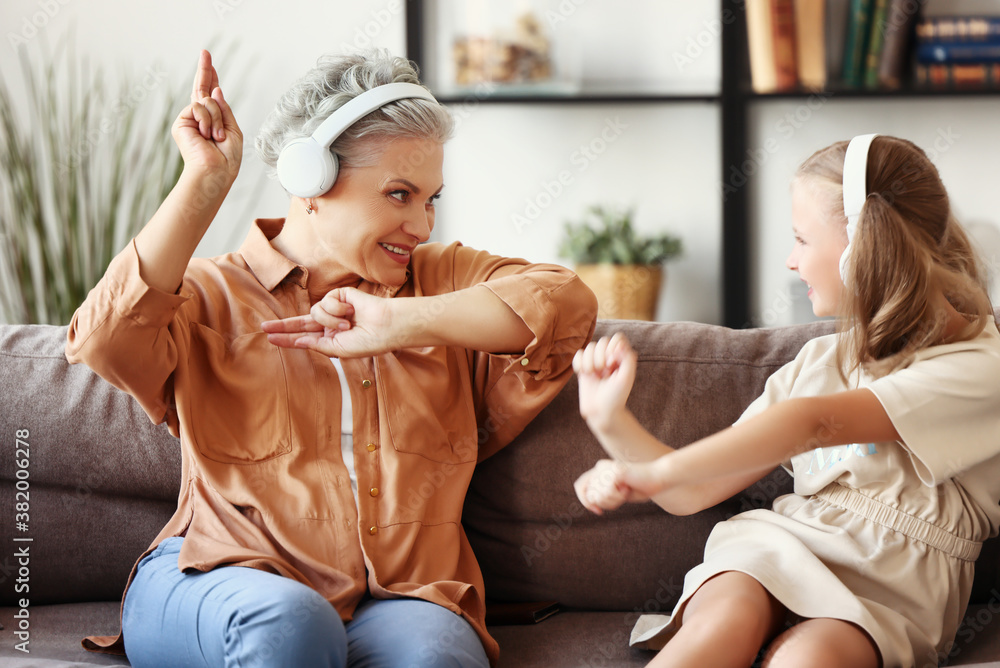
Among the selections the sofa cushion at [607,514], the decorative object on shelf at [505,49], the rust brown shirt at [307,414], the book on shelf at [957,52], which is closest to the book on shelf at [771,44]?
the book on shelf at [957,52]

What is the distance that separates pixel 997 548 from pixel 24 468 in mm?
1627

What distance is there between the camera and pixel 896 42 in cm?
257

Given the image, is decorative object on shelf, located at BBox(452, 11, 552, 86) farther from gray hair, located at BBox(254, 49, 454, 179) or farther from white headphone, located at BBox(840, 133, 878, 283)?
white headphone, located at BBox(840, 133, 878, 283)

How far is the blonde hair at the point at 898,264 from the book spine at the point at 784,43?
55.5 inches

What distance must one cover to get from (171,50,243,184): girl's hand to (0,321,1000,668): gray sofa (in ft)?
1.70

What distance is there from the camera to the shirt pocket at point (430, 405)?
1300mm

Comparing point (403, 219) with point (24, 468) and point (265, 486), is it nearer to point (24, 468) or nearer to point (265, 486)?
point (265, 486)

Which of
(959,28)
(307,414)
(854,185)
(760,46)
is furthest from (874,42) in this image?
(307,414)

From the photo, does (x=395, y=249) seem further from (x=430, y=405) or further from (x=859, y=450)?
(x=859, y=450)

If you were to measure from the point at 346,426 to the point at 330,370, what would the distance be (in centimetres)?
9

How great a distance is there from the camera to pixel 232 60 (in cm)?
260

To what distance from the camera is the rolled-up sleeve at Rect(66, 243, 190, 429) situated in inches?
43.4

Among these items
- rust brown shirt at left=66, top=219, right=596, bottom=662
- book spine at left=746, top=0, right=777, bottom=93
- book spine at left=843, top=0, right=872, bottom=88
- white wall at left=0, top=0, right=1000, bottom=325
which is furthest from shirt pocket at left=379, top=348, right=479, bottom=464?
book spine at left=843, top=0, right=872, bottom=88

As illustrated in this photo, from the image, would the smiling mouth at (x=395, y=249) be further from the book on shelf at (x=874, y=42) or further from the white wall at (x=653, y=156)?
the book on shelf at (x=874, y=42)
